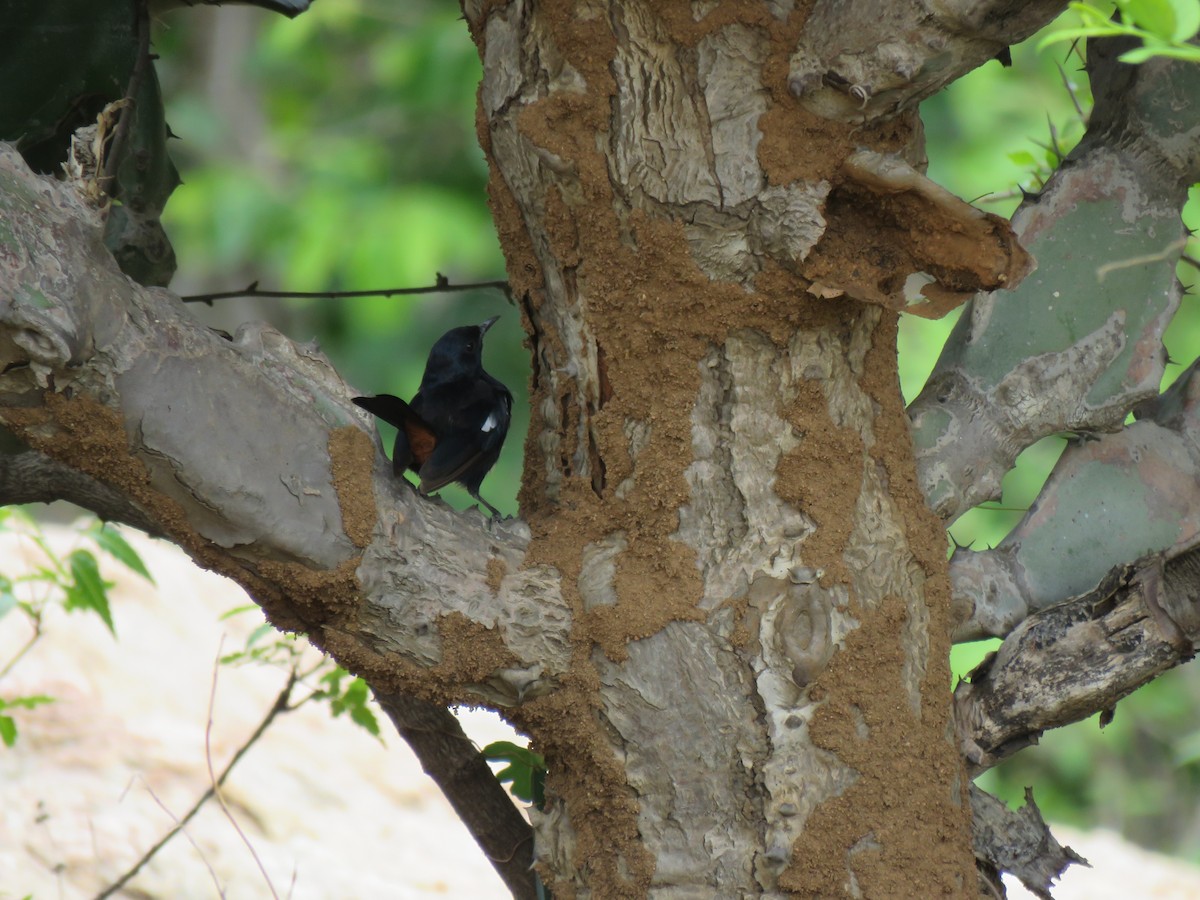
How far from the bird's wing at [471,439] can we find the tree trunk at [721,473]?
34 cm

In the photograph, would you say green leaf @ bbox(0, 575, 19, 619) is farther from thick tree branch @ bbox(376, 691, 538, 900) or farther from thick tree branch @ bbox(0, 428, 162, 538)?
thick tree branch @ bbox(376, 691, 538, 900)

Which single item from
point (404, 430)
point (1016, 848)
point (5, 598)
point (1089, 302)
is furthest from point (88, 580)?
point (1089, 302)

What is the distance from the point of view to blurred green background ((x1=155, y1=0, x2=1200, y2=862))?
666 centimetres

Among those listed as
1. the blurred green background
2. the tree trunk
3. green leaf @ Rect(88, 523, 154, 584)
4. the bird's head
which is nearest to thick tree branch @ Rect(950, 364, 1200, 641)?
the tree trunk

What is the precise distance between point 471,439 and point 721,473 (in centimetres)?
60

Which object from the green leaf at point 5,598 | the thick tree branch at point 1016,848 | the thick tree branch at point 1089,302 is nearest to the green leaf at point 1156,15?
the thick tree branch at point 1089,302

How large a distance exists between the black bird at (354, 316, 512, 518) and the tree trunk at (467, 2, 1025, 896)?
1.10 feet

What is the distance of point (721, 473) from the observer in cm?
175

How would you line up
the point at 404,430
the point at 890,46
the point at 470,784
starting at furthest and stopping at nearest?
1. the point at 470,784
2. the point at 404,430
3. the point at 890,46

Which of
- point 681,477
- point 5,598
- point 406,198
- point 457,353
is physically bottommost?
point 681,477

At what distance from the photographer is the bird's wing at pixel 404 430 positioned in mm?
1805

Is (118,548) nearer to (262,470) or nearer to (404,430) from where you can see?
(404,430)

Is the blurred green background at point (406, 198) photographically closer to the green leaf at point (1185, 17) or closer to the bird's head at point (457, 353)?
the bird's head at point (457, 353)

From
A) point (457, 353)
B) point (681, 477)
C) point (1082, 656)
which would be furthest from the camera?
point (457, 353)
